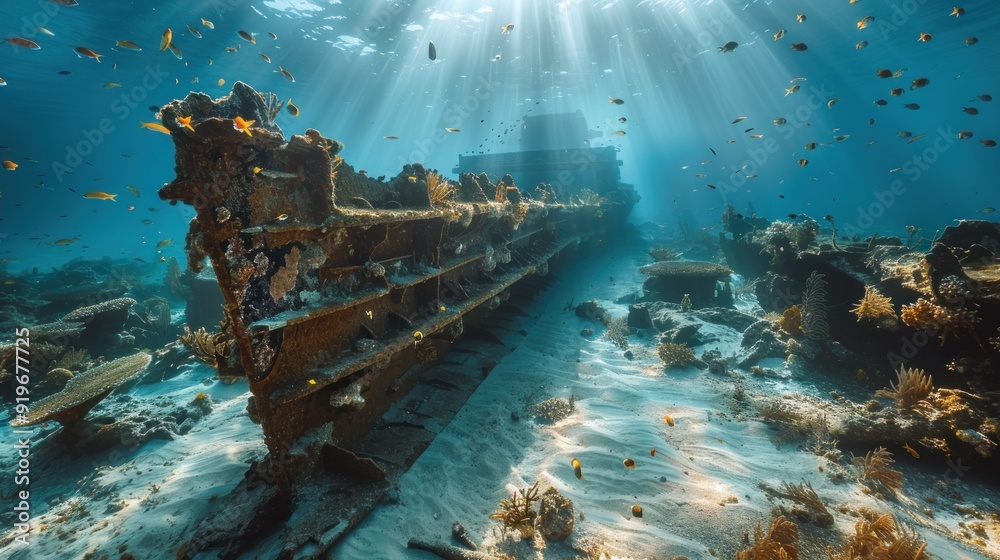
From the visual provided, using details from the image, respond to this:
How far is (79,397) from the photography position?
6.04 m

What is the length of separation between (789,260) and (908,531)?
761 cm

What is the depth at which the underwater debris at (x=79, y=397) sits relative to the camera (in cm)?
582

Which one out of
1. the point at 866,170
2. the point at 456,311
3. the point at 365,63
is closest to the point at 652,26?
the point at 365,63

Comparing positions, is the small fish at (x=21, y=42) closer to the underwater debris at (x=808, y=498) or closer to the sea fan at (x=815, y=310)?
the underwater debris at (x=808, y=498)

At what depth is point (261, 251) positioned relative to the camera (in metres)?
3.26

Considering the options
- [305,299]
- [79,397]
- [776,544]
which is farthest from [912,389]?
[79,397]

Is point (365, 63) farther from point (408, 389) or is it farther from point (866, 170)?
point (866, 170)

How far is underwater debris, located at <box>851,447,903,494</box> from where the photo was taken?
4.27 m

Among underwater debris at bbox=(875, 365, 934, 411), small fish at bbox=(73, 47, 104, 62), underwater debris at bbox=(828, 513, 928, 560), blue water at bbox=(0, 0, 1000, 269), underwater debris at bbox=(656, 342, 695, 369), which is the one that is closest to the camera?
underwater debris at bbox=(828, 513, 928, 560)

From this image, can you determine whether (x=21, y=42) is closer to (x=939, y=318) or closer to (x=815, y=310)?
(x=939, y=318)

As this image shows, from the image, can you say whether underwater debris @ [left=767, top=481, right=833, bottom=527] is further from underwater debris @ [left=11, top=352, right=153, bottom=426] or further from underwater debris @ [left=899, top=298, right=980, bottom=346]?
underwater debris @ [left=11, top=352, right=153, bottom=426]

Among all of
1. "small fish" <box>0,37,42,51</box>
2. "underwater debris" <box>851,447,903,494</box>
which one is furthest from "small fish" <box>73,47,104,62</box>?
"underwater debris" <box>851,447,903,494</box>

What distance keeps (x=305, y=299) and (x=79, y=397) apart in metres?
5.94

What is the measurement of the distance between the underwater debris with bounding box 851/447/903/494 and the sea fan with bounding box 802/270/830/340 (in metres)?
3.76
